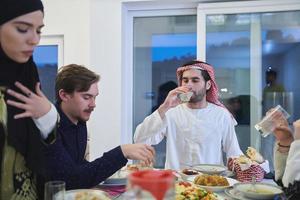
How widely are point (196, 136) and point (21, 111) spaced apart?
1645mm

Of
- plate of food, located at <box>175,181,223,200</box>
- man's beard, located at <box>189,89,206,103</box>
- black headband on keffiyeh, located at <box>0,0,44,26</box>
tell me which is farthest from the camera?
man's beard, located at <box>189,89,206,103</box>

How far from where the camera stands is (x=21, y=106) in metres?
1.02

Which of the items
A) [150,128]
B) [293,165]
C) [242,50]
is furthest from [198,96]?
[293,165]

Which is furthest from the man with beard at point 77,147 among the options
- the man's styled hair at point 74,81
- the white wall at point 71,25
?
the white wall at point 71,25

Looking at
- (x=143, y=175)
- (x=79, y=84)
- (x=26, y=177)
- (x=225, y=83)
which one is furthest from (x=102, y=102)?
(x=143, y=175)

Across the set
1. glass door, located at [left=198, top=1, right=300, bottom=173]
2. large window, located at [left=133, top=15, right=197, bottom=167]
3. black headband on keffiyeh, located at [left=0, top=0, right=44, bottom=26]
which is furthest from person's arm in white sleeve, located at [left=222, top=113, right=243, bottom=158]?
black headband on keffiyeh, located at [left=0, top=0, right=44, bottom=26]

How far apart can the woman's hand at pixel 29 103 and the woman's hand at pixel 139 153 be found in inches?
16.6

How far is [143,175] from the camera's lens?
2.05 ft

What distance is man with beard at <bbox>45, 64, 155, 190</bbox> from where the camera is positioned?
1.29 meters

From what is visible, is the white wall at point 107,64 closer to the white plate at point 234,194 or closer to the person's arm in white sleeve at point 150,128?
the person's arm in white sleeve at point 150,128

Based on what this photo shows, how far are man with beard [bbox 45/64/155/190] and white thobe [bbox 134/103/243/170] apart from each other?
74cm

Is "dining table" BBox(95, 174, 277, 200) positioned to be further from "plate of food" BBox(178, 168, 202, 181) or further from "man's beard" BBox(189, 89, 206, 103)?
"man's beard" BBox(189, 89, 206, 103)

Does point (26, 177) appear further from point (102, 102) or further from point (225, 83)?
point (225, 83)

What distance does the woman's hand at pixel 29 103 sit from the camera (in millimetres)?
1023
